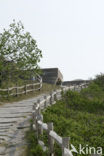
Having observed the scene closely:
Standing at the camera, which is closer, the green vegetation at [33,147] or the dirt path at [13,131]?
the green vegetation at [33,147]

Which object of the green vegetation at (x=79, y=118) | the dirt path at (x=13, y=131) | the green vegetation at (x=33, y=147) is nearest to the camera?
the green vegetation at (x=33, y=147)

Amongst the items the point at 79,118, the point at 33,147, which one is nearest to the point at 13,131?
the point at 33,147

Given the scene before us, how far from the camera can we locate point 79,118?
59.9ft

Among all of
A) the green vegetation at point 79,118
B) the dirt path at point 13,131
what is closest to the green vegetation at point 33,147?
the dirt path at point 13,131

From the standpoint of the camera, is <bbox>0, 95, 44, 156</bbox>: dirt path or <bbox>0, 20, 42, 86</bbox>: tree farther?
Answer: <bbox>0, 20, 42, 86</bbox>: tree

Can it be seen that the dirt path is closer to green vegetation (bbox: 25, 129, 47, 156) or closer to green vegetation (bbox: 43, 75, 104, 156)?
green vegetation (bbox: 25, 129, 47, 156)

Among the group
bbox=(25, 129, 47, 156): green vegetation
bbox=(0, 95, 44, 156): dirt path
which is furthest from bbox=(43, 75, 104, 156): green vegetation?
bbox=(0, 95, 44, 156): dirt path

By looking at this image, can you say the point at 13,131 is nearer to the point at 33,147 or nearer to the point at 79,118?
the point at 33,147

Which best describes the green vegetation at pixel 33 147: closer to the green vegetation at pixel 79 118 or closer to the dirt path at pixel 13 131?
the dirt path at pixel 13 131

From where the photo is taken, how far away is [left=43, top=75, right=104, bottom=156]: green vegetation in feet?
42.5

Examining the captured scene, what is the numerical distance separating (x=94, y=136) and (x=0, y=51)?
16153 mm

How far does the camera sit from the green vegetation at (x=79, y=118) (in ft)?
42.5

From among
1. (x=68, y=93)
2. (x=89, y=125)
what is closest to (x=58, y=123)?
(x=89, y=125)

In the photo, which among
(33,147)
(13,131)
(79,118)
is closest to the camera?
(33,147)
